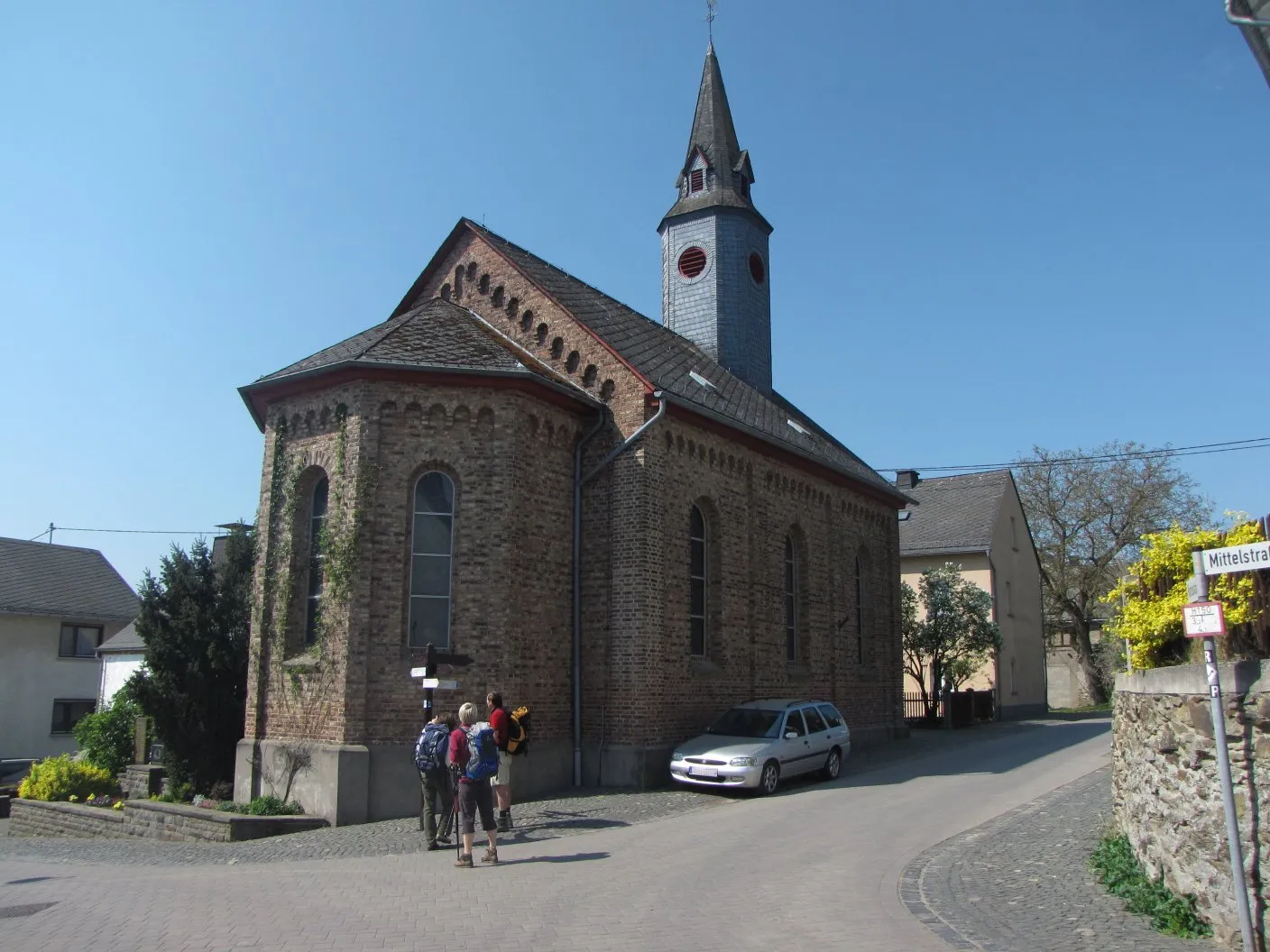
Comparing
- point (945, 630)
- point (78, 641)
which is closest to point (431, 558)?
point (945, 630)

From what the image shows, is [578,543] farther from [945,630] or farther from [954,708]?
[954,708]

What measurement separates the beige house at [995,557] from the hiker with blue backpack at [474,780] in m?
24.4

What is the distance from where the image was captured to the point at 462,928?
7.88 metres

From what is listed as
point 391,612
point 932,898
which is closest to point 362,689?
point 391,612

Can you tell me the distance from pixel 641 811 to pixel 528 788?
2.38 meters

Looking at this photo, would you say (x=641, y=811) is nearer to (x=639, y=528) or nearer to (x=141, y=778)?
(x=639, y=528)

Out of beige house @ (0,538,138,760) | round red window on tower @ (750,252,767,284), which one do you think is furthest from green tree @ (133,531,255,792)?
beige house @ (0,538,138,760)

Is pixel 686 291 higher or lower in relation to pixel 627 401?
higher

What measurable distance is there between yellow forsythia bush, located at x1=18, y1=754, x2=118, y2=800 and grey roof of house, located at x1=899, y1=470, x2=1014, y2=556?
2509cm

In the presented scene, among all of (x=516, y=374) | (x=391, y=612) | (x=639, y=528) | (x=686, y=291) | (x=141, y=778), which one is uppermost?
(x=686, y=291)

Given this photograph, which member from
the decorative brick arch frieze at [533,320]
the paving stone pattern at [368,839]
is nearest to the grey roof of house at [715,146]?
the decorative brick arch frieze at [533,320]

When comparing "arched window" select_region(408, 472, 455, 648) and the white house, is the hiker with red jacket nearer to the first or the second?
"arched window" select_region(408, 472, 455, 648)

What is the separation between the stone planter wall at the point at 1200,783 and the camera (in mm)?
6410

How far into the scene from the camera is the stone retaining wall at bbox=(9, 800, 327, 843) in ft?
44.9
